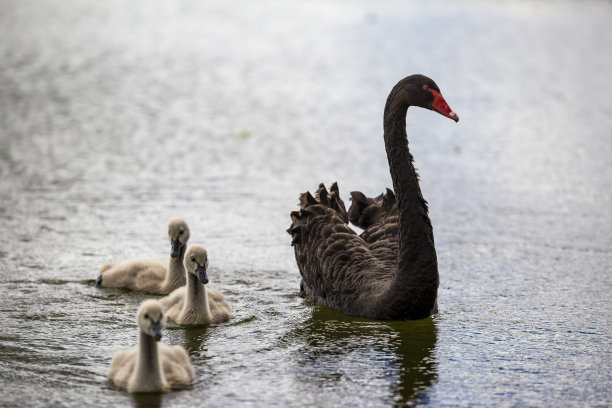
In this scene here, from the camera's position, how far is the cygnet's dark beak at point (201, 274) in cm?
493

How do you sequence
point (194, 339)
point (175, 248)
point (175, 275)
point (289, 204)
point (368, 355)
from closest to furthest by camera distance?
point (368, 355)
point (194, 339)
point (175, 248)
point (175, 275)
point (289, 204)

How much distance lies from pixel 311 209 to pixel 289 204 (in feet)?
Result: 7.49

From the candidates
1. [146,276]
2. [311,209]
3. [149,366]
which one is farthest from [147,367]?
[311,209]

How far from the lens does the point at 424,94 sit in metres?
5.11

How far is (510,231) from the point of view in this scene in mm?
7238

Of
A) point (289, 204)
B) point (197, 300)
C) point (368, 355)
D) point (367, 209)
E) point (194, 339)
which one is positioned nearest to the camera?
point (368, 355)

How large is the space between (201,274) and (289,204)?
2.99m

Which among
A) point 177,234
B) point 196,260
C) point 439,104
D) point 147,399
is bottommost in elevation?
point 147,399

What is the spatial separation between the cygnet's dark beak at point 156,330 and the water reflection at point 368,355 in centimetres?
72

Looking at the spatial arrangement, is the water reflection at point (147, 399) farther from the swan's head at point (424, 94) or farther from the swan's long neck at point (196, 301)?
the swan's head at point (424, 94)

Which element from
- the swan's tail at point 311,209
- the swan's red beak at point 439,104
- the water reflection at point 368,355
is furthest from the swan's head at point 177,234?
the swan's red beak at point 439,104

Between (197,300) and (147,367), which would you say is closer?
(147,367)

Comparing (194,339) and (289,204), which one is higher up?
(289,204)

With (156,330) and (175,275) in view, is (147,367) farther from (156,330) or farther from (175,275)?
(175,275)
